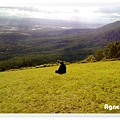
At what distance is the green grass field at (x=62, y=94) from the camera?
357 inches

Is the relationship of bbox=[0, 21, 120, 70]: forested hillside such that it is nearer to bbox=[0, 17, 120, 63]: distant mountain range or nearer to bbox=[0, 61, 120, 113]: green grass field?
bbox=[0, 17, 120, 63]: distant mountain range

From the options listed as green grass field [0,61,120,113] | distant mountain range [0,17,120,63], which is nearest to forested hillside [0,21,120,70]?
distant mountain range [0,17,120,63]

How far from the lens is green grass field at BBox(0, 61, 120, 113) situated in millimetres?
9060

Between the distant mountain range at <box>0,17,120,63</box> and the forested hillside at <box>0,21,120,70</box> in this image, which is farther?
the forested hillside at <box>0,21,120,70</box>

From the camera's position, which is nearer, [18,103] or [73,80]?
[18,103]

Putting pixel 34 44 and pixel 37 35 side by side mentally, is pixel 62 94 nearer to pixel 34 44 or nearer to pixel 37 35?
pixel 34 44

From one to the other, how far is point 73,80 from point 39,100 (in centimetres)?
230

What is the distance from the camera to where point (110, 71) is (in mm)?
11602

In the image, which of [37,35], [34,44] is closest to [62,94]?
[34,44]

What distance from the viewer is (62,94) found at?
31.8ft

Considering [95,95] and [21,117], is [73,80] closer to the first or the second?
[95,95]

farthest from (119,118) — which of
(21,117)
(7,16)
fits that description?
(7,16)

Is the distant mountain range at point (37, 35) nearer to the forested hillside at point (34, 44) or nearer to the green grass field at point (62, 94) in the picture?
the forested hillside at point (34, 44)

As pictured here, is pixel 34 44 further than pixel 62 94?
Yes
